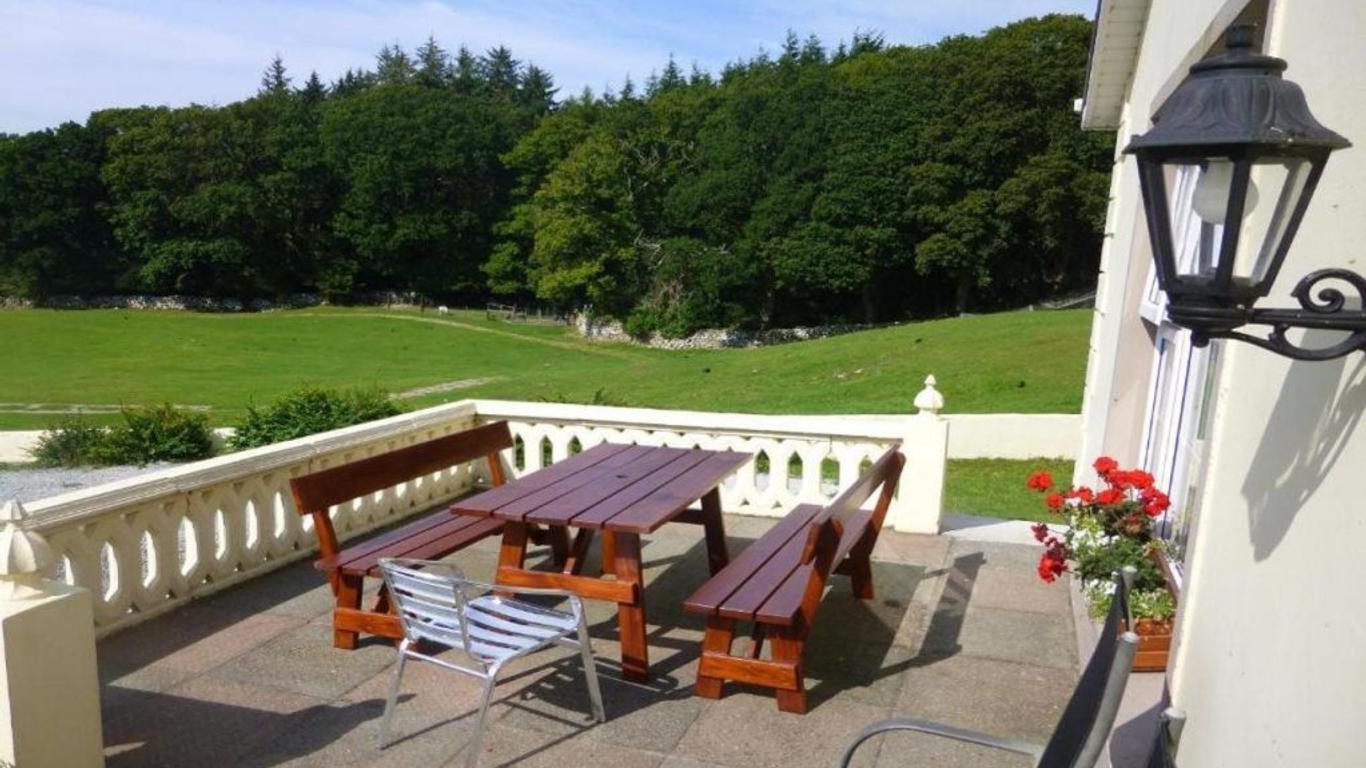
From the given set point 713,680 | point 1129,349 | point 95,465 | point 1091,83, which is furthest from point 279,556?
point 95,465

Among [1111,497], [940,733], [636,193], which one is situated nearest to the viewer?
[940,733]

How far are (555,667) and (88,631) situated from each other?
211 cm

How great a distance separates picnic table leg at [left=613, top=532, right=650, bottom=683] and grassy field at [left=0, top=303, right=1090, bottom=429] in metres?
8.92

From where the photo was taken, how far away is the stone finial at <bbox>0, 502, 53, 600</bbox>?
11.1 feet

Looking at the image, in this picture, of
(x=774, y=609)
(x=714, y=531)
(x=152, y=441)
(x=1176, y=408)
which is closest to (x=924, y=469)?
(x=714, y=531)

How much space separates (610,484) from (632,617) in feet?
3.40

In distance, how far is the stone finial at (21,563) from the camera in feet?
11.1

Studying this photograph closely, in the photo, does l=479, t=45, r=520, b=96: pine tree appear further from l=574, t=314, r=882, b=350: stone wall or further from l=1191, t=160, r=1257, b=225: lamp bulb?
l=1191, t=160, r=1257, b=225: lamp bulb

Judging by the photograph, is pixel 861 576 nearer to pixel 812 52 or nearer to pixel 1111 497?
pixel 1111 497

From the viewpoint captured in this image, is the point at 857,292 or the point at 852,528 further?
the point at 857,292

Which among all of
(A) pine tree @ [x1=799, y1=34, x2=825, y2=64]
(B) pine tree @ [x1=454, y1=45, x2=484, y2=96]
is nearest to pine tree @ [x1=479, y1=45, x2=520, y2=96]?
(B) pine tree @ [x1=454, y1=45, x2=484, y2=96]

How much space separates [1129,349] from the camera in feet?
19.8

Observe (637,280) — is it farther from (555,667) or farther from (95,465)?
(555,667)

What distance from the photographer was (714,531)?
6285mm
